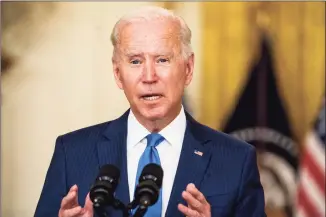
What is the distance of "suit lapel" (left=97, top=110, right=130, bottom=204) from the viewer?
180 centimetres

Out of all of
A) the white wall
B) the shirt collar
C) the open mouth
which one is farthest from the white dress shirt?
the white wall

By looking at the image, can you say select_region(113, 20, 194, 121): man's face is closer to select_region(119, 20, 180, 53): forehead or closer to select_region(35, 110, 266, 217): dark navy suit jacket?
select_region(119, 20, 180, 53): forehead

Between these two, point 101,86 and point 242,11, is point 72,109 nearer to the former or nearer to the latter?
point 101,86

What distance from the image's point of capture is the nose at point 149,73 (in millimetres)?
1820

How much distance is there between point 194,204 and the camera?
1642mm

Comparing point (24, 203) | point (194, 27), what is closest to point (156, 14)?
point (194, 27)

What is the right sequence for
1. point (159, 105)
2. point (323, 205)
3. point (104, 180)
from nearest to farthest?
1. point (104, 180)
2. point (159, 105)
3. point (323, 205)

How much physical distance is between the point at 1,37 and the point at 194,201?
8.11 feet

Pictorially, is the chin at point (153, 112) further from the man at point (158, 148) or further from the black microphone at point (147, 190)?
the black microphone at point (147, 190)

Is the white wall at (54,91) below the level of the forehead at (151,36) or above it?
below

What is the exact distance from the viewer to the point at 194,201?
164 cm

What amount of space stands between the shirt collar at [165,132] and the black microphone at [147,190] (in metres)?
0.36

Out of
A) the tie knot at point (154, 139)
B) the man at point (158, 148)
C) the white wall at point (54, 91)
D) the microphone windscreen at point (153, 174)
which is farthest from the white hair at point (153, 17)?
the white wall at point (54, 91)

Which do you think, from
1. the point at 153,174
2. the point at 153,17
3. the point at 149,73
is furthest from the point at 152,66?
the point at 153,174
